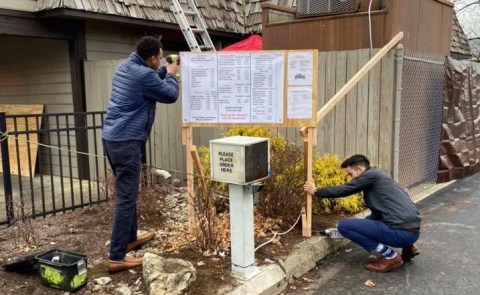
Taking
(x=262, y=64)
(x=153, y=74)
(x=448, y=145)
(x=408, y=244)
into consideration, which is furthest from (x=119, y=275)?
(x=448, y=145)

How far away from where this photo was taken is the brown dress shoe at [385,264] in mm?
4164

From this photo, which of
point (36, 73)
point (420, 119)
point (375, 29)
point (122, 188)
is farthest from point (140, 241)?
point (36, 73)

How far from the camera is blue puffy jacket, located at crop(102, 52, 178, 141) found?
146 inches

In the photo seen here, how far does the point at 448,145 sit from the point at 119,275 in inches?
219

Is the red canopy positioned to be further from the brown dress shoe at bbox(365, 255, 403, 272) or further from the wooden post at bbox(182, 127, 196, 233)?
the brown dress shoe at bbox(365, 255, 403, 272)

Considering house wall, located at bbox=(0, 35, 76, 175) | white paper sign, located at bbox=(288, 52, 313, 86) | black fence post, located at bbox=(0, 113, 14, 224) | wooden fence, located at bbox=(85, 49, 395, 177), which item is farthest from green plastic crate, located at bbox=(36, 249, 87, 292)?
house wall, located at bbox=(0, 35, 76, 175)

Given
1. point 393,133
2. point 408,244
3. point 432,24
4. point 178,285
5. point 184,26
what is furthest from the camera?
point 184,26

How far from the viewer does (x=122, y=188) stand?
379cm

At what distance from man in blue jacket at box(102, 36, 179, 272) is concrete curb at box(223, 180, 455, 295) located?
3.09 ft

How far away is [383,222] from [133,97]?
2.43m

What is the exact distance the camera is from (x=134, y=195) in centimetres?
385

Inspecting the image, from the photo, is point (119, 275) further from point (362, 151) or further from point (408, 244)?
point (362, 151)

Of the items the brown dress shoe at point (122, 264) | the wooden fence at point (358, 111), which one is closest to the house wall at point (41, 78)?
the wooden fence at point (358, 111)

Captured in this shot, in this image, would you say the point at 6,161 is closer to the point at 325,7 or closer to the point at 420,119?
the point at 325,7
